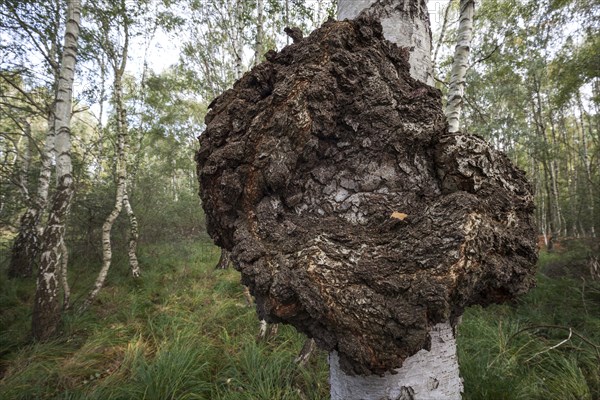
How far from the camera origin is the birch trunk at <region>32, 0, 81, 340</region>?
3881mm

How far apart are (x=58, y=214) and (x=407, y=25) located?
4992mm

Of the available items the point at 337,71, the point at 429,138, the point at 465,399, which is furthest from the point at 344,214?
the point at 465,399

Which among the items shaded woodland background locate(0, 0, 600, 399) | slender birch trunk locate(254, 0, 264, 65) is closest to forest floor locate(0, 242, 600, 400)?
shaded woodland background locate(0, 0, 600, 399)

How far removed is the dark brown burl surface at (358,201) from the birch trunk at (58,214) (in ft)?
13.9

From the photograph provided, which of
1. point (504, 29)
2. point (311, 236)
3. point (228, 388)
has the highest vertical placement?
point (504, 29)

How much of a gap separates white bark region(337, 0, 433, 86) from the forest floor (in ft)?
6.15

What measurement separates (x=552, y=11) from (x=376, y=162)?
580 inches

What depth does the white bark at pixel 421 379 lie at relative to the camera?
851 mm

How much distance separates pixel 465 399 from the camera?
2.22m

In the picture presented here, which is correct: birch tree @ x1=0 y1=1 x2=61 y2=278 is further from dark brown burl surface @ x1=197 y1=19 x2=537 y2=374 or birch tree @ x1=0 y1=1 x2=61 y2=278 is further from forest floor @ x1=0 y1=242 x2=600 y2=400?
dark brown burl surface @ x1=197 y1=19 x2=537 y2=374

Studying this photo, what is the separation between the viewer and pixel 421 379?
0.87m

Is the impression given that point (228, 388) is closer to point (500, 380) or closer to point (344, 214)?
point (500, 380)

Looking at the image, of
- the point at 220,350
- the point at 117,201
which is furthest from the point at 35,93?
the point at 220,350

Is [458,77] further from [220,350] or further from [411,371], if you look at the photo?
[220,350]
